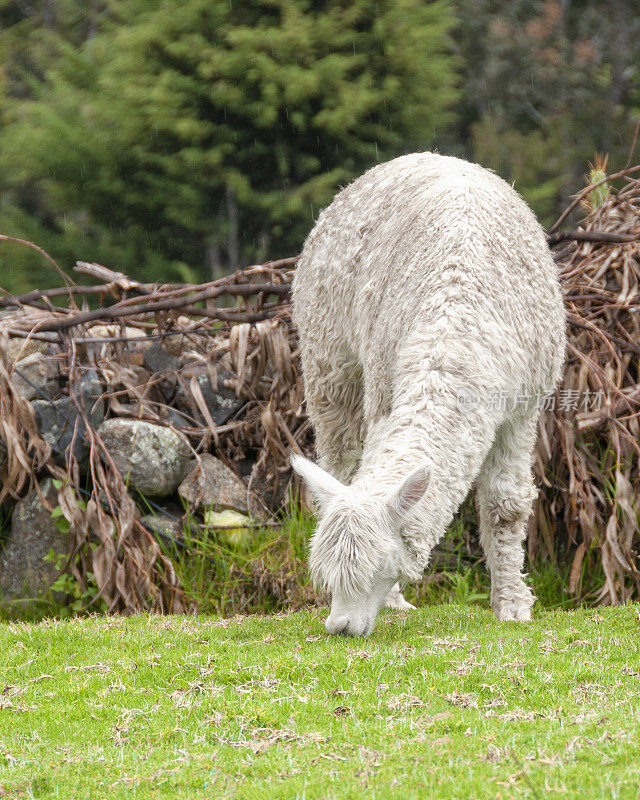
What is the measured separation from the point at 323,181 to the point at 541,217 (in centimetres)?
444

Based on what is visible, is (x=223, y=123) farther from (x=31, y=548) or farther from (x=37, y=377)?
(x=31, y=548)

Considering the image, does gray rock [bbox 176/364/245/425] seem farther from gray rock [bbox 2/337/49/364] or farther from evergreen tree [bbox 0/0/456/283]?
evergreen tree [bbox 0/0/456/283]

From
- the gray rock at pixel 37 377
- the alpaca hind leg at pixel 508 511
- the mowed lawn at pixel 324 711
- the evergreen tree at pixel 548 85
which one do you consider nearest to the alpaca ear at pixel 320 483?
the mowed lawn at pixel 324 711

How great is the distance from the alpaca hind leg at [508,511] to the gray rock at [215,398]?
315 centimetres

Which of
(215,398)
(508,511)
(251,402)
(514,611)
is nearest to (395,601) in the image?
(514,611)

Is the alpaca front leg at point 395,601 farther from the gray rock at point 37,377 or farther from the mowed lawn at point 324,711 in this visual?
the gray rock at point 37,377

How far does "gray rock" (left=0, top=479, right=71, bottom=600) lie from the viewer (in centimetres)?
803

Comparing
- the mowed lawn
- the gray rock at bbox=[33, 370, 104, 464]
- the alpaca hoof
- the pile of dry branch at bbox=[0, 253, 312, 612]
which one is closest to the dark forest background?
the pile of dry branch at bbox=[0, 253, 312, 612]

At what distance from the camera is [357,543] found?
190 inches

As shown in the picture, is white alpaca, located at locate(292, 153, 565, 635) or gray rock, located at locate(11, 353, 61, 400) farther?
gray rock, located at locate(11, 353, 61, 400)

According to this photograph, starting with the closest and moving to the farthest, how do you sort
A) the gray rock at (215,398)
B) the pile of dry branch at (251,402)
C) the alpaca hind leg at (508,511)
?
the alpaca hind leg at (508,511)
the pile of dry branch at (251,402)
the gray rock at (215,398)

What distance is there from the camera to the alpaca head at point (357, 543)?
483 cm

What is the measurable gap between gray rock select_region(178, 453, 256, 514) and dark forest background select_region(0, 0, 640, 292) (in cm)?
804

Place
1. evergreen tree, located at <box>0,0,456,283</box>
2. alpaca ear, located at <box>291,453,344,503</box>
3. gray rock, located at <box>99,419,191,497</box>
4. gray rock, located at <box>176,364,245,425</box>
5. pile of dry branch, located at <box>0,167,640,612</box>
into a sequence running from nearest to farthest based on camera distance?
alpaca ear, located at <box>291,453,344,503</box>
pile of dry branch, located at <box>0,167,640,612</box>
gray rock, located at <box>99,419,191,497</box>
gray rock, located at <box>176,364,245,425</box>
evergreen tree, located at <box>0,0,456,283</box>
